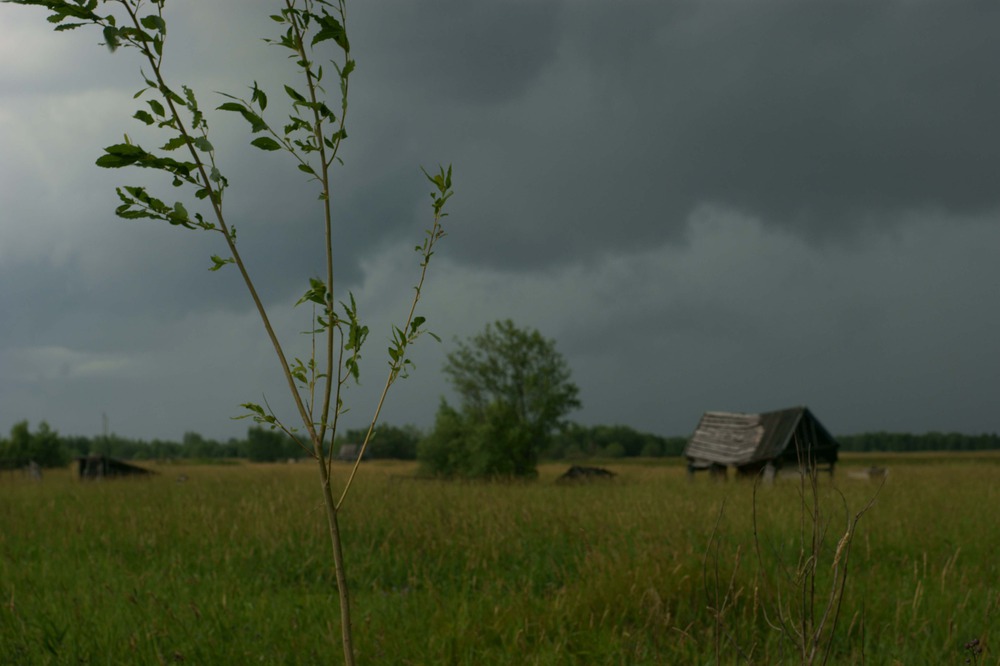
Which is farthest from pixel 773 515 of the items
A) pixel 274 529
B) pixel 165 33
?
pixel 165 33

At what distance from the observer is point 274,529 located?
729 centimetres

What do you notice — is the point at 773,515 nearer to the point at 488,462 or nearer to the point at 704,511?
the point at 704,511

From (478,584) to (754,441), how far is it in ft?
73.3

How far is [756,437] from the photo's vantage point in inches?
1032

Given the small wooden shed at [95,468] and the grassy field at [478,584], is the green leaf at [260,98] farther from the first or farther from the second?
the small wooden shed at [95,468]

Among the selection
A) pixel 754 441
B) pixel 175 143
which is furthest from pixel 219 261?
pixel 754 441

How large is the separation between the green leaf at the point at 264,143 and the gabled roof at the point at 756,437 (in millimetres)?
24460

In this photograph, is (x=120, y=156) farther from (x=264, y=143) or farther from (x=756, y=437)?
(x=756, y=437)

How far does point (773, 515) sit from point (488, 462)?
18.9 m

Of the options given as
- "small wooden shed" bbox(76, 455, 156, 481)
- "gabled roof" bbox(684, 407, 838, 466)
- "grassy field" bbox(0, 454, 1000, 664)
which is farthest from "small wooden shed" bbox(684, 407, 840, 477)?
"small wooden shed" bbox(76, 455, 156, 481)

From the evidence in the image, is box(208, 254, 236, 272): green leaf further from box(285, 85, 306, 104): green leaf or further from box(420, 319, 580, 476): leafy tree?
box(420, 319, 580, 476): leafy tree

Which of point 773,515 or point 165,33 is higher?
point 165,33

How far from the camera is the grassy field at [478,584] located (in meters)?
4.01

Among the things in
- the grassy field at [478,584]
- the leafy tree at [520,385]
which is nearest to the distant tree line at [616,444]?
the leafy tree at [520,385]
